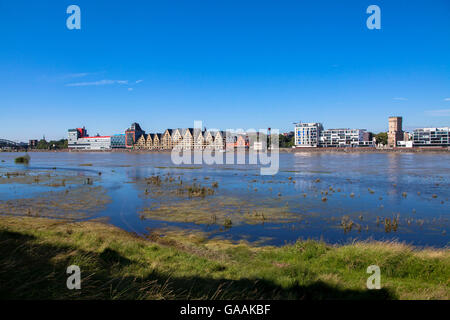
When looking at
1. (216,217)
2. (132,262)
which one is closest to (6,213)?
(216,217)

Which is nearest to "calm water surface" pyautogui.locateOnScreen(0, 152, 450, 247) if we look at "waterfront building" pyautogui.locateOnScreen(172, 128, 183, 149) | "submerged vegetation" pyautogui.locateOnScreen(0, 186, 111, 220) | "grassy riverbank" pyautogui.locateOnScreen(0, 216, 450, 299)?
"submerged vegetation" pyautogui.locateOnScreen(0, 186, 111, 220)

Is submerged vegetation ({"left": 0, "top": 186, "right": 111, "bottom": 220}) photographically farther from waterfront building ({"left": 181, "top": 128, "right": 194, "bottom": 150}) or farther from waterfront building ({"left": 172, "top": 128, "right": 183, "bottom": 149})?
waterfront building ({"left": 172, "top": 128, "right": 183, "bottom": 149})

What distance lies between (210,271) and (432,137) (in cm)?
23053

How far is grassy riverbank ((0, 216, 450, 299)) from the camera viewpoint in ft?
20.6

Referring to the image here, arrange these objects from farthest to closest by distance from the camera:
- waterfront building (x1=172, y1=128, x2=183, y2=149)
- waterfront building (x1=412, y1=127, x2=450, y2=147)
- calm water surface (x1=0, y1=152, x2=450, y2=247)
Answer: waterfront building (x1=172, y1=128, x2=183, y2=149), waterfront building (x1=412, y1=127, x2=450, y2=147), calm water surface (x1=0, y1=152, x2=450, y2=247)

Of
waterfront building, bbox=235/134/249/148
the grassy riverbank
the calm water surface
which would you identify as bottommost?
the calm water surface

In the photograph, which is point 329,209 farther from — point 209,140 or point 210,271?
point 209,140

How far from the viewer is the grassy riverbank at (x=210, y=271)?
628 cm

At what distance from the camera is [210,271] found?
995 centimetres

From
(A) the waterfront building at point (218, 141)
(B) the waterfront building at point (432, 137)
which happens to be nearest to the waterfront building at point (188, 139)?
(A) the waterfront building at point (218, 141)

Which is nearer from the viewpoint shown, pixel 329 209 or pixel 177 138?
pixel 329 209

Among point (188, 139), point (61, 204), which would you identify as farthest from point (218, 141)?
point (61, 204)

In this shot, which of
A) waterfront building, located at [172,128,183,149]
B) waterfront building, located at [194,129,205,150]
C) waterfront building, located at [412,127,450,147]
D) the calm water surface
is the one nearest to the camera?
the calm water surface

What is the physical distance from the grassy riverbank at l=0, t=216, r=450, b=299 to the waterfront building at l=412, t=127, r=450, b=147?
221m
